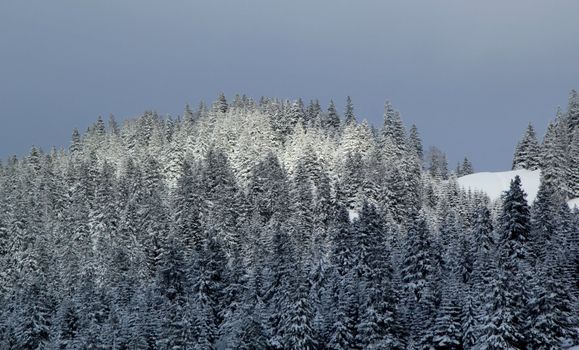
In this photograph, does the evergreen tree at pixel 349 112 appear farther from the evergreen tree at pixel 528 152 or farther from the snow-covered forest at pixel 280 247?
the evergreen tree at pixel 528 152

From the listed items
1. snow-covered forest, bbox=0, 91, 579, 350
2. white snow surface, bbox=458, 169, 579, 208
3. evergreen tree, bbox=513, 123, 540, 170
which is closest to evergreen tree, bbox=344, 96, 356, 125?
snow-covered forest, bbox=0, 91, 579, 350

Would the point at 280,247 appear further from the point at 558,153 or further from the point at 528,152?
the point at 528,152

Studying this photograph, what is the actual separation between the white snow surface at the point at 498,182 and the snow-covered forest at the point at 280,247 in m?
4.98

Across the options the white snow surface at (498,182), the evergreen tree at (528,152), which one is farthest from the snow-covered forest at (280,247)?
the white snow surface at (498,182)

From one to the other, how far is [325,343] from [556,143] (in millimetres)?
78260

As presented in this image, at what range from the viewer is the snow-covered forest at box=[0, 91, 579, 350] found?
2264 inches

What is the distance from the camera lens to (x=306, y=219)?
98125 millimetres

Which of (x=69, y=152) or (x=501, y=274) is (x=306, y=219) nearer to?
(x=501, y=274)

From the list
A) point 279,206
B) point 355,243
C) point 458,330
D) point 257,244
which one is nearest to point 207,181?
point 279,206

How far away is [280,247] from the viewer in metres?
73.8

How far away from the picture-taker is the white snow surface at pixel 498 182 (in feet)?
436

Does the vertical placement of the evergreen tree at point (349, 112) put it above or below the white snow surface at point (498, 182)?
above

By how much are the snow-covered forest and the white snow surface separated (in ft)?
16.3

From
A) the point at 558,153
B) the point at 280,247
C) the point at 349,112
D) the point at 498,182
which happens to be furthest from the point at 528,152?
the point at 280,247
